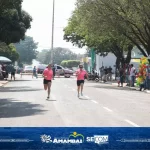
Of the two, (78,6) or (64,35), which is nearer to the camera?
(78,6)

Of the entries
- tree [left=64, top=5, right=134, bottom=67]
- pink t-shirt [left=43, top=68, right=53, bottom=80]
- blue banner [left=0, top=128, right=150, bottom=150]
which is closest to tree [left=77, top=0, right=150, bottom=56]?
tree [left=64, top=5, right=134, bottom=67]

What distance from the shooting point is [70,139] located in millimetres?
4676

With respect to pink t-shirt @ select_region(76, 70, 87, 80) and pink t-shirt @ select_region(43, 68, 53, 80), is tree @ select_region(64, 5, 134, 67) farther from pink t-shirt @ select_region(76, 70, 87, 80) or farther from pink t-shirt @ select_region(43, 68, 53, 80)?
pink t-shirt @ select_region(43, 68, 53, 80)

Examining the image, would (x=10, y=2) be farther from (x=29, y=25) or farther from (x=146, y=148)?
(x=29, y=25)

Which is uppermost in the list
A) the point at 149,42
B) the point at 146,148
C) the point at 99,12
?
the point at 99,12

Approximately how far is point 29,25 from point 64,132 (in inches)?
1858

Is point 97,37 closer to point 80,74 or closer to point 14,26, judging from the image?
point 14,26

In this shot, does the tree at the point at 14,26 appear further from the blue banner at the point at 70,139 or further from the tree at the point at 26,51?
the tree at the point at 26,51

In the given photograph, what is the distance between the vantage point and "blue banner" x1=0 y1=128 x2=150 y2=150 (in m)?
4.64

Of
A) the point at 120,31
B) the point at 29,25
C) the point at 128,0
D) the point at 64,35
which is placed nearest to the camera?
the point at 128,0

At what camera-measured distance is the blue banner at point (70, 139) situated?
4645 millimetres

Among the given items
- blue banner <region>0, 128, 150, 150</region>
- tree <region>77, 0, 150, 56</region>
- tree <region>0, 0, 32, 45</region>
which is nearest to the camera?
blue banner <region>0, 128, 150, 150</region>

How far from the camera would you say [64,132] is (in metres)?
4.71

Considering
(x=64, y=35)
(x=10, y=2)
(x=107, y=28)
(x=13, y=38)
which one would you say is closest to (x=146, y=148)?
(x=10, y=2)
